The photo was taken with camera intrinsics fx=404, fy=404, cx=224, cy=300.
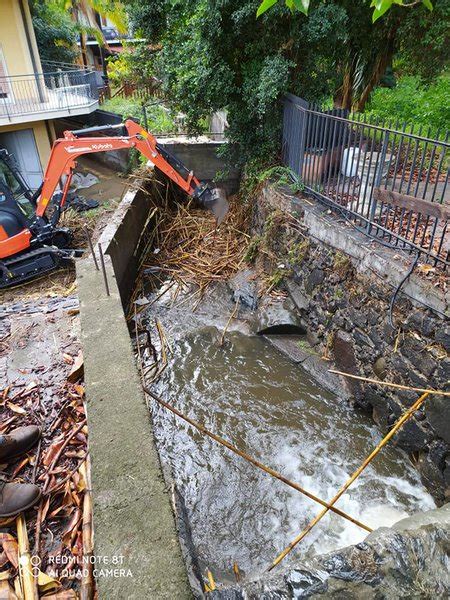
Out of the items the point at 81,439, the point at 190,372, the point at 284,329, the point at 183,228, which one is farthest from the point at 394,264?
the point at 183,228

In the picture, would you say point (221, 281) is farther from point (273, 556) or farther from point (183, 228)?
point (273, 556)

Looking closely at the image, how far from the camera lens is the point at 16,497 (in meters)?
2.53

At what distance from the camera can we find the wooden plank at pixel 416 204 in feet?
12.2

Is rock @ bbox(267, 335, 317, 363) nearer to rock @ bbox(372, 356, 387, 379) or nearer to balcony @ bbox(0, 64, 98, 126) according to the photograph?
rock @ bbox(372, 356, 387, 379)

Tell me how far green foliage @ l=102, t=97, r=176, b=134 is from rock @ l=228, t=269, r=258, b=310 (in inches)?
220

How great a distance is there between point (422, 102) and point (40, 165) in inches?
501

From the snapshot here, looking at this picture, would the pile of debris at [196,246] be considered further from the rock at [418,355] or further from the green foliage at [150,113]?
the rock at [418,355]

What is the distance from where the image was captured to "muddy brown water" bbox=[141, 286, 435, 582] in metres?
3.77

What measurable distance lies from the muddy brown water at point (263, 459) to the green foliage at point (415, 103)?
637 cm

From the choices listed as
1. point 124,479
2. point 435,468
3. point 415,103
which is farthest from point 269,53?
point 124,479

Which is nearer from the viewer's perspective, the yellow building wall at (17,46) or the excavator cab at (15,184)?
the excavator cab at (15,184)

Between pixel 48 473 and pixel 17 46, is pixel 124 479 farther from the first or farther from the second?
pixel 17 46

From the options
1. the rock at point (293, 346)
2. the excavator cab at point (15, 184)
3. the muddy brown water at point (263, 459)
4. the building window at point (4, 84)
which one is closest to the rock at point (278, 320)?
the rock at point (293, 346)

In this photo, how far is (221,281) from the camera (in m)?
7.50
